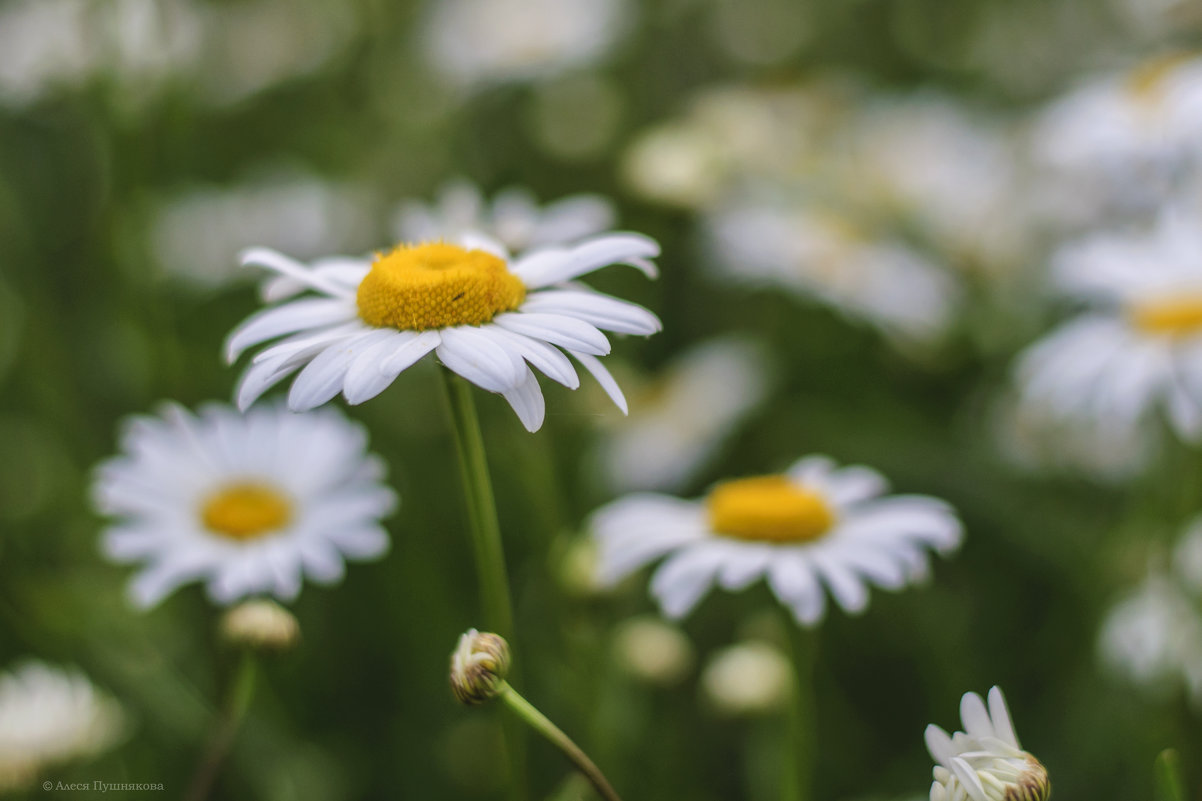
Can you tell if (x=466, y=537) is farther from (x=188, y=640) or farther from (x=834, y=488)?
(x=834, y=488)

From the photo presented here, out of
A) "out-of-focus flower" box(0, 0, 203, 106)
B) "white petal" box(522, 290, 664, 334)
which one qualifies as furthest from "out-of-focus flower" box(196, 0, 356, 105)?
"white petal" box(522, 290, 664, 334)

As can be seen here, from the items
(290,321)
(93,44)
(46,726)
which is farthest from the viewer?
(93,44)

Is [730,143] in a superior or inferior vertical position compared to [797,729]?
superior

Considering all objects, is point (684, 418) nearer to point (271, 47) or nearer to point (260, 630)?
point (260, 630)

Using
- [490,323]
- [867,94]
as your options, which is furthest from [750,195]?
[490,323]

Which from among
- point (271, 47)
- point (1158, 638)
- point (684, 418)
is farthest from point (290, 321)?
point (271, 47)

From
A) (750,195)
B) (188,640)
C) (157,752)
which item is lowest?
(157,752)
